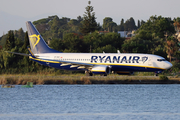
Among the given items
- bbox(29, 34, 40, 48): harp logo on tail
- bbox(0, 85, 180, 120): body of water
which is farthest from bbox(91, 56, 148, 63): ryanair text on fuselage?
bbox(29, 34, 40, 48): harp logo on tail

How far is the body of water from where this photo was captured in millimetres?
24719

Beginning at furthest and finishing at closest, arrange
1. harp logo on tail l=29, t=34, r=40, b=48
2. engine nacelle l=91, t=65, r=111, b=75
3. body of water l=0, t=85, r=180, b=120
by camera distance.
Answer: harp logo on tail l=29, t=34, r=40, b=48
engine nacelle l=91, t=65, r=111, b=75
body of water l=0, t=85, r=180, b=120

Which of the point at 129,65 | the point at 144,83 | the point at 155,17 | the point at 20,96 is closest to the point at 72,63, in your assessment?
the point at 129,65

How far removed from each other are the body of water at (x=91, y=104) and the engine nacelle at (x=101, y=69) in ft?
31.3

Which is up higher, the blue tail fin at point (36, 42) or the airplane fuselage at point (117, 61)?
the blue tail fin at point (36, 42)

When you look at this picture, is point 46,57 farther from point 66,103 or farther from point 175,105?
point 175,105

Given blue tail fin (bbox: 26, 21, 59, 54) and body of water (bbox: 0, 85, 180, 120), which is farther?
blue tail fin (bbox: 26, 21, 59, 54)

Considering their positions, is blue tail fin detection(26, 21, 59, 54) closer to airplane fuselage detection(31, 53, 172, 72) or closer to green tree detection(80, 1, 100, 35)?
airplane fuselage detection(31, 53, 172, 72)

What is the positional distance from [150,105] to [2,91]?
18124 millimetres

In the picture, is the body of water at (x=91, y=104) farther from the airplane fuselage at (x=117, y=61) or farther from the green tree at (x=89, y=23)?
the green tree at (x=89, y=23)

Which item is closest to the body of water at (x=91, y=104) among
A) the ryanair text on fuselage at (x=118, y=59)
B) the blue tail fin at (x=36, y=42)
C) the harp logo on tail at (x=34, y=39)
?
the ryanair text on fuselage at (x=118, y=59)

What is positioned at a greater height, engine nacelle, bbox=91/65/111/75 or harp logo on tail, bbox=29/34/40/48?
harp logo on tail, bbox=29/34/40/48

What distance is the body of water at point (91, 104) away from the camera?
24719mm

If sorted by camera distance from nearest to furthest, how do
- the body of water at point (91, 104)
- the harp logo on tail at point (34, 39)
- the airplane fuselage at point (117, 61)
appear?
1. the body of water at point (91, 104)
2. the airplane fuselage at point (117, 61)
3. the harp logo on tail at point (34, 39)
